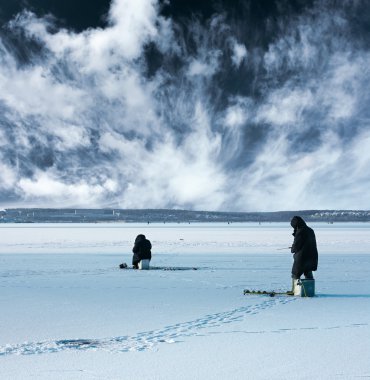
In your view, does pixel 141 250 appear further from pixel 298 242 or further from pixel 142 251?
pixel 298 242

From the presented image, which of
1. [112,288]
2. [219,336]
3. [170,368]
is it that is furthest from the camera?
[112,288]

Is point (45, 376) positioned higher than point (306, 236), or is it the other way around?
point (306, 236)

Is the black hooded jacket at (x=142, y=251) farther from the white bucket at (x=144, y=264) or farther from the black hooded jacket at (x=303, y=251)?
the black hooded jacket at (x=303, y=251)

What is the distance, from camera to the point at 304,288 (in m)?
11.8

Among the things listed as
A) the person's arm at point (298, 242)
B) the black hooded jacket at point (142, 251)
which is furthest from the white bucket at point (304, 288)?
the black hooded jacket at point (142, 251)

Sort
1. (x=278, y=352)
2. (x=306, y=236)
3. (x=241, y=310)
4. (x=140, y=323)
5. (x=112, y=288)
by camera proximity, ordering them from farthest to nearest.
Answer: (x=112, y=288), (x=306, y=236), (x=241, y=310), (x=140, y=323), (x=278, y=352)

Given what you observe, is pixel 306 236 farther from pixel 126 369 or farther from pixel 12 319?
pixel 126 369

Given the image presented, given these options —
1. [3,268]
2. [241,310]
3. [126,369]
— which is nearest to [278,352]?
[126,369]

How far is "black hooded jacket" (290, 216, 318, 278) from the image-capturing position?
12086mm

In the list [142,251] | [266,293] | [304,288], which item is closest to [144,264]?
[142,251]

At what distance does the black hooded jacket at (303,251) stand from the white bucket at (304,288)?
236 mm

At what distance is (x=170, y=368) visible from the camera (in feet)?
20.2

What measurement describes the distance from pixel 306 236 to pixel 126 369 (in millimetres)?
6951

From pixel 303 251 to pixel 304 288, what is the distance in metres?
0.76
